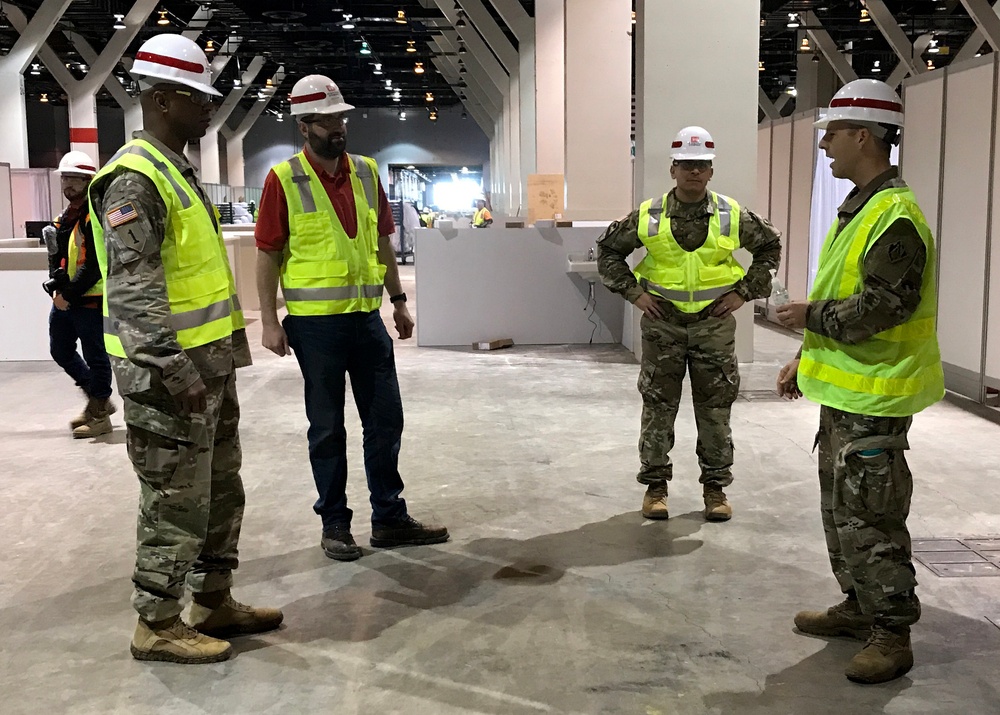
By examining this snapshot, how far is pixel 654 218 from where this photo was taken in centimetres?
456

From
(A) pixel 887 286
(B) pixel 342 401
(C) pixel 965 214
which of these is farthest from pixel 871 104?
(C) pixel 965 214

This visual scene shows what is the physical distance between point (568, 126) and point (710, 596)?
9774 millimetres

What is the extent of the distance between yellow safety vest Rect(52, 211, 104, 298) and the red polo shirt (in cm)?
246

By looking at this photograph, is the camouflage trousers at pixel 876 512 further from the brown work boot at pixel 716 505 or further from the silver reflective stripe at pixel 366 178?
the silver reflective stripe at pixel 366 178

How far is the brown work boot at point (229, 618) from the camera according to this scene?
341 centimetres

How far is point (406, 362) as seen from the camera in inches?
382

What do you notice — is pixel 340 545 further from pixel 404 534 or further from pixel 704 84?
pixel 704 84

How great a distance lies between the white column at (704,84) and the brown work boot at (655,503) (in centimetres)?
455

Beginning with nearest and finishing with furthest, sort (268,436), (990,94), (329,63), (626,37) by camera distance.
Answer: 1. (268,436)
2. (990,94)
3. (626,37)
4. (329,63)

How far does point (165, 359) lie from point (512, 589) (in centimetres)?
164

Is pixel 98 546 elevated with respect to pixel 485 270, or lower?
lower

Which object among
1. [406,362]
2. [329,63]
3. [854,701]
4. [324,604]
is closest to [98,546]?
[324,604]

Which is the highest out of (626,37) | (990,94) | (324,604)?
(626,37)

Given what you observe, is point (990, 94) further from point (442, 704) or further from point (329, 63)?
point (329, 63)
